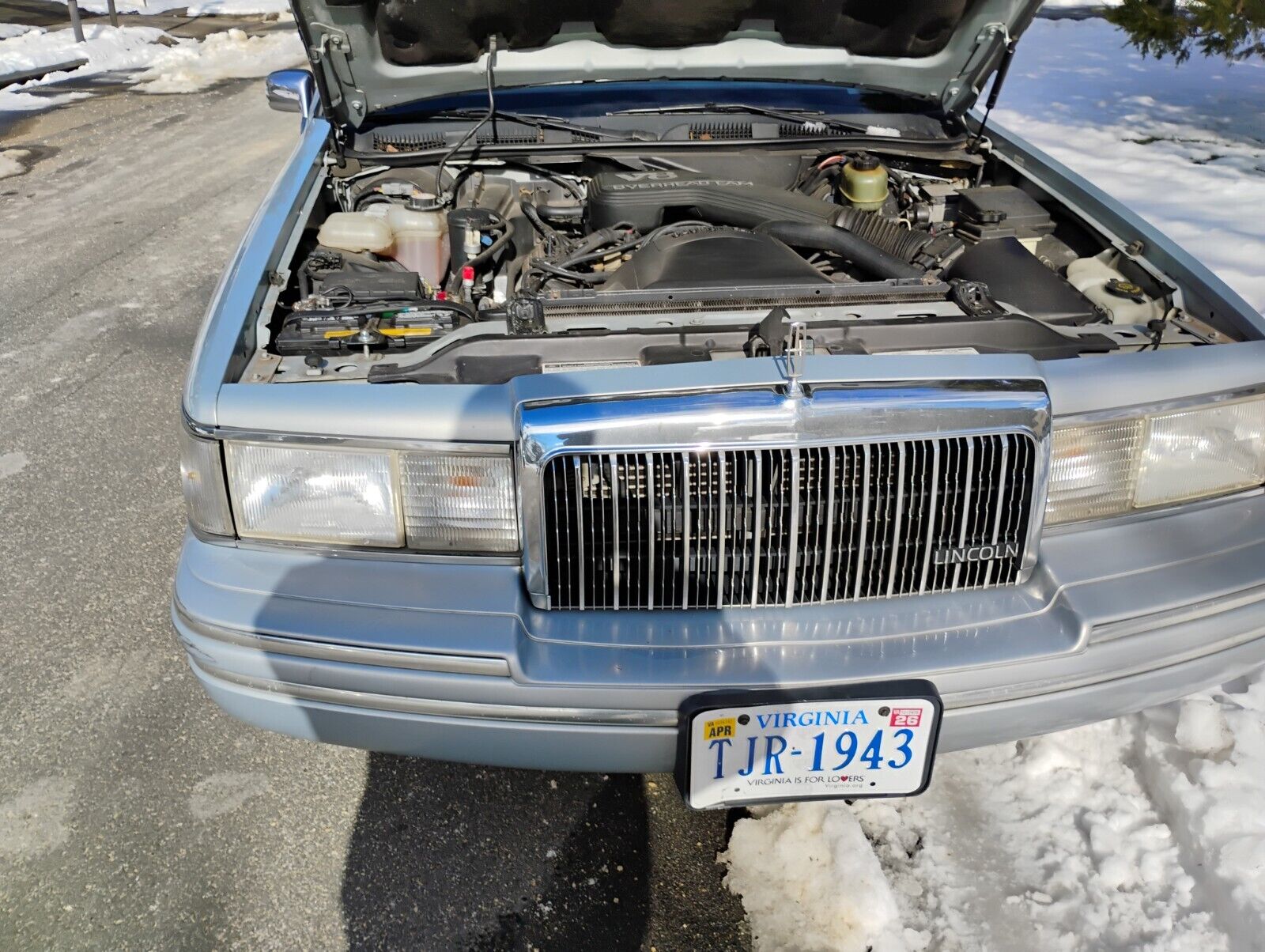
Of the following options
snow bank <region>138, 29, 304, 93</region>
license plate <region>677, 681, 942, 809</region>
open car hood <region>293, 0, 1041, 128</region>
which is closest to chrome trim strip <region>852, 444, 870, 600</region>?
license plate <region>677, 681, 942, 809</region>

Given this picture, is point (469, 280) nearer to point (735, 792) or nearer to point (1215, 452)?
point (735, 792)

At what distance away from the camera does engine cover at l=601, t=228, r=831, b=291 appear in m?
2.49

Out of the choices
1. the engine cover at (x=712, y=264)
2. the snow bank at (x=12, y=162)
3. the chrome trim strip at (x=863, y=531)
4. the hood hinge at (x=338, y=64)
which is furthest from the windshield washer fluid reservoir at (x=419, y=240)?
the snow bank at (x=12, y=162)

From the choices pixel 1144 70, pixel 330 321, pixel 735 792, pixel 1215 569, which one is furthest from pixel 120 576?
pixel 1144 70

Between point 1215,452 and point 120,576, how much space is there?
3.05 meters

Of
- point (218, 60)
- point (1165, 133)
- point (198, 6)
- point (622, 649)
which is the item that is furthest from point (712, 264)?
point (198, 6)

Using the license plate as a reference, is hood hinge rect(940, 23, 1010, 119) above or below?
above

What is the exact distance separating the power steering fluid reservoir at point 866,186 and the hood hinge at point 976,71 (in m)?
0.41

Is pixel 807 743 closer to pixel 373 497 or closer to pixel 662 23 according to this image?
pixel 373 497

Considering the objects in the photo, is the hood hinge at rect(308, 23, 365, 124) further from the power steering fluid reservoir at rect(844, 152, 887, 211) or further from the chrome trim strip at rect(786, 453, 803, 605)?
the chrome trim strip at rect(786, 453, 803, 605)

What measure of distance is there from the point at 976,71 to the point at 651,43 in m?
1.14

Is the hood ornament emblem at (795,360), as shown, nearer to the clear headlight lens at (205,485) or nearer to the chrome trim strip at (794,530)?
the chrome trim strip at (794,530)

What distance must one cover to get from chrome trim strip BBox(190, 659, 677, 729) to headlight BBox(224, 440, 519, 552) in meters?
0.30

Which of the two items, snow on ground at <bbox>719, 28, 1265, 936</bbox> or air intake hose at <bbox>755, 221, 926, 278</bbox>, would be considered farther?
air intake hose at <bbox>755, 221, 926, 278</bbox>
